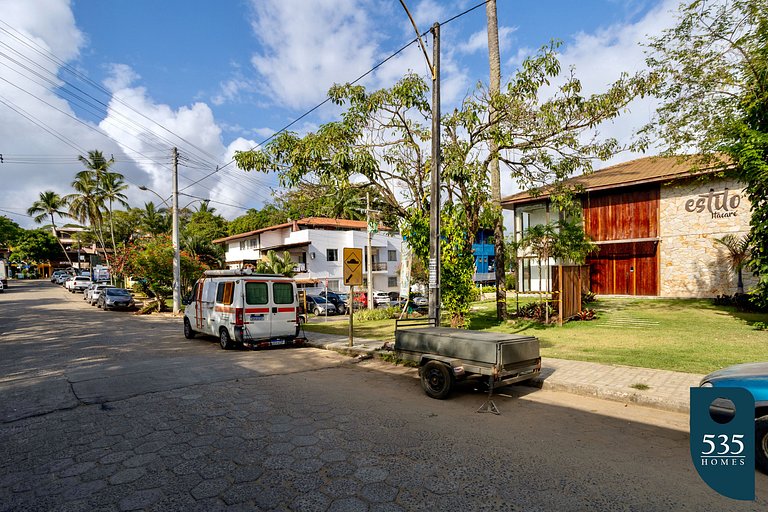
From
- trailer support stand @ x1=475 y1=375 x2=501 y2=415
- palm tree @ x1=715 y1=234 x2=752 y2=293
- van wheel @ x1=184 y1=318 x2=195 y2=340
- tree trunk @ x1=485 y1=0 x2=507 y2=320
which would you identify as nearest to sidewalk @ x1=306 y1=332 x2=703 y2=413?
trailer support stand @ x1=475 y1=375 x2=501 y2=415

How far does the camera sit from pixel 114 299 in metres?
27.1

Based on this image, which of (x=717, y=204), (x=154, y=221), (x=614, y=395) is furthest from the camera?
(x=154, y=221)

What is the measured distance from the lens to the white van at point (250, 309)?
11289 mm

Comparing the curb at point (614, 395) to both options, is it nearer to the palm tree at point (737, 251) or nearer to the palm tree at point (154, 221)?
Answer: the palm tree at point (737, 251)

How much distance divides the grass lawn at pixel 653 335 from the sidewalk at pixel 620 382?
2.04ft

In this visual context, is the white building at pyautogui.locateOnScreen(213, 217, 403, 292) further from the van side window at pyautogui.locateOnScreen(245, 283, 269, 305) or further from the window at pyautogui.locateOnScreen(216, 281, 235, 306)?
the van side window at pyautogui.locateOnScreen(245, 283, 269, 305)

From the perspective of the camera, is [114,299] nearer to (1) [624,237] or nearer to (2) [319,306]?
(2) [319,306]

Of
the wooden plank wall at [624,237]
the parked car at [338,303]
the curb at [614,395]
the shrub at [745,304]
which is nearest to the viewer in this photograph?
the curb at [614,395]

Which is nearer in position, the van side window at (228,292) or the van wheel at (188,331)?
the van side window at (228,292)

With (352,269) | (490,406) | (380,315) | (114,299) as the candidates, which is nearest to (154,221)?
(114,299)

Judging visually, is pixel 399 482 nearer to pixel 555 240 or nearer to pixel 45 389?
pixel 45 389

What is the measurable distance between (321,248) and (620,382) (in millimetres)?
35932

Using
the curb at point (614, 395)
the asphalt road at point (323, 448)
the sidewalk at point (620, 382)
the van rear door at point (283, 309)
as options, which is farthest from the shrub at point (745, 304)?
the van rear door at point (283, 309)

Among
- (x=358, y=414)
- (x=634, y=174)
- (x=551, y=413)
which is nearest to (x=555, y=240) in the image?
(x=634, y=174)
